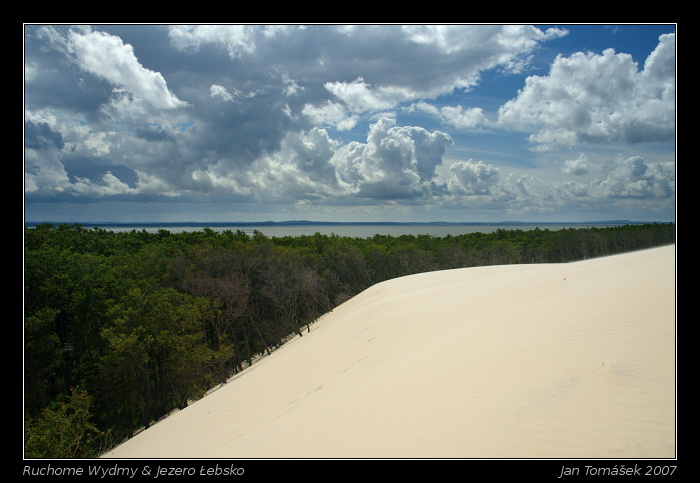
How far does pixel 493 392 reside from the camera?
4.36 m

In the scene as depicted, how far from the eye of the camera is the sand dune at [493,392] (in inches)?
138

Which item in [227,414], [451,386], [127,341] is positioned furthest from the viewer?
[127,341]

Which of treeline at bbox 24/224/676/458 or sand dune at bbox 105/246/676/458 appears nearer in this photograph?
sand dune at bbox 105/246/676/458

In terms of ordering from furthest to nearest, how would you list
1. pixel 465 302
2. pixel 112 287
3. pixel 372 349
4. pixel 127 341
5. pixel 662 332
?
pixel 112 287 → pixel 127 341 → pixel 465 302 → pixel 372 349 → pixel 662 332

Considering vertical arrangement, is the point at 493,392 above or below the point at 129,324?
above

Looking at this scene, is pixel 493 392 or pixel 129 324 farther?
pixel 129 324

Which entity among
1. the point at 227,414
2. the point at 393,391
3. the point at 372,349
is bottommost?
the point at 227,414

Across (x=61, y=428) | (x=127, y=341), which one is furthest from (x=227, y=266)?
(x=61, y=428)

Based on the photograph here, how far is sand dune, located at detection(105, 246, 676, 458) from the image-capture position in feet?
11.5

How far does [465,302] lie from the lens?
35.8ft

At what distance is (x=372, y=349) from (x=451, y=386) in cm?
486

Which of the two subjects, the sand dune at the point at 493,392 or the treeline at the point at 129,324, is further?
the treeline at the point at 129,324

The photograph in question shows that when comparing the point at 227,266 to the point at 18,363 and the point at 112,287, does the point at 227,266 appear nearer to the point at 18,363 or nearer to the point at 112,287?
the point at 112,287

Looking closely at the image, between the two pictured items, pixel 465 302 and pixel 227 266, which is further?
pixel 227 266
